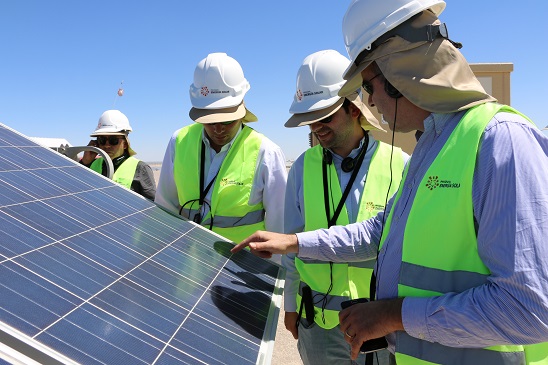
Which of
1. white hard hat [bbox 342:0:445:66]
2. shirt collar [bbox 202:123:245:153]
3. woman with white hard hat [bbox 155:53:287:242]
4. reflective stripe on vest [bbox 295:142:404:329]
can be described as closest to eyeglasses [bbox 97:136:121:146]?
woman with white hard hat [bbox 155:53:287:242]

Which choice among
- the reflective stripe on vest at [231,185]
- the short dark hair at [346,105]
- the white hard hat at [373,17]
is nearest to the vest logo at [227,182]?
the reflective stripe on vest at [231,185]

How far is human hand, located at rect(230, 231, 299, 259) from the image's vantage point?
301 centimetres

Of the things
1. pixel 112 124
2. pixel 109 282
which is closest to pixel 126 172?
pixel 112 124

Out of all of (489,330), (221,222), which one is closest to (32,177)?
(221,222)

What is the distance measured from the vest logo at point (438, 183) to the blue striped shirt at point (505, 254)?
0.26 feet

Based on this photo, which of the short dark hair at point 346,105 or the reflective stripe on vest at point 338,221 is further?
the short dark hair at point 346,105

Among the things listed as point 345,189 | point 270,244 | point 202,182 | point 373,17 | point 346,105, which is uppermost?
point 373,17

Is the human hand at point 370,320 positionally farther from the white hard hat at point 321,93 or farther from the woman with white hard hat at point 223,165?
the woman with white hard hat at point 223,165

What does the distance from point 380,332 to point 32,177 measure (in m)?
1.98

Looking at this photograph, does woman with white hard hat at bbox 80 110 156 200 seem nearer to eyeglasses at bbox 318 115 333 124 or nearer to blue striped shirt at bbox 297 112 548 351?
eyeglasses at bbox 318 115 333 124

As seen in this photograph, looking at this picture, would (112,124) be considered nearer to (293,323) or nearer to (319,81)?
(319,81)

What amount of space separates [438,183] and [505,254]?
0.37m

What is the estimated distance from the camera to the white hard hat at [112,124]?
685cm

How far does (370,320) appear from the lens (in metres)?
1.95
